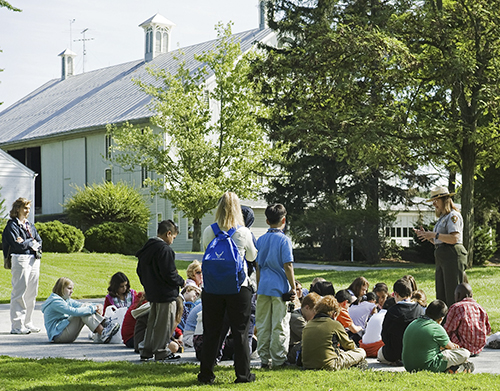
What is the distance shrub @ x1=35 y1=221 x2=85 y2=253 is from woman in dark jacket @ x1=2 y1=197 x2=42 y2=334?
56.1 feet

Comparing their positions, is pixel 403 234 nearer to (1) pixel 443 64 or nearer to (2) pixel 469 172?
(2) pixel 469 172

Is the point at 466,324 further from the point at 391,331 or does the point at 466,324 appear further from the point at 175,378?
the point at 175,378

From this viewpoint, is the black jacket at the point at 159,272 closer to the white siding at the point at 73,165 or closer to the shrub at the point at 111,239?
the shrub at the point at 111,239

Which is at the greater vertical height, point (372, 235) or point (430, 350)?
point (372, 235)

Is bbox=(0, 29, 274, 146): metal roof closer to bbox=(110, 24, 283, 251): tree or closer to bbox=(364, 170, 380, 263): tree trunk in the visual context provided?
bbox=(110, 24, 283, 251): tree

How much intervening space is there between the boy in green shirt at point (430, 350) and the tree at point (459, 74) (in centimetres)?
1593

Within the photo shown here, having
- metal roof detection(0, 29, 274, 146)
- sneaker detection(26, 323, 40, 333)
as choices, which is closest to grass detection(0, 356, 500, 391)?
sneaker detection(26, 323, 40, 333)

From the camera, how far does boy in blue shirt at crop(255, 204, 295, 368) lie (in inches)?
309

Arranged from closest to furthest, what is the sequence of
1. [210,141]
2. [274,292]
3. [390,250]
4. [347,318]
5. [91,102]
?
[274,292]
[347,318]
[390,250]
[210,141]
[91,102]

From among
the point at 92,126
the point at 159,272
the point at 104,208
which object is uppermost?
the point at 92,126

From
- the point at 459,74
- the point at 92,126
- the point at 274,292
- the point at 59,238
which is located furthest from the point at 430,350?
the point at 92,126

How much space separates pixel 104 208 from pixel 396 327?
984 inches

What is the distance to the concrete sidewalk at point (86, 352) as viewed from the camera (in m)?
8.44

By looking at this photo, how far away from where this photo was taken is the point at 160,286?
813 centimetres
